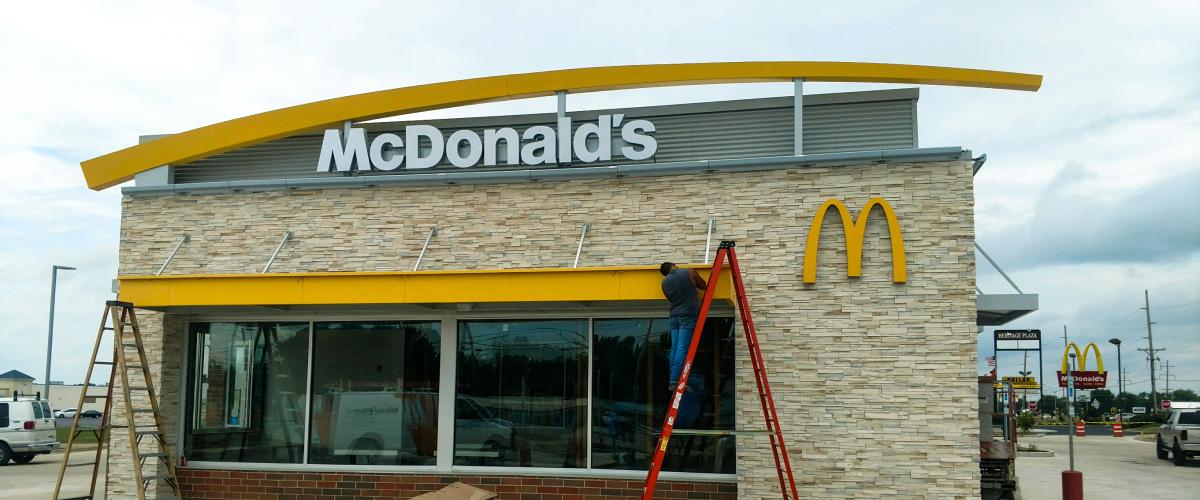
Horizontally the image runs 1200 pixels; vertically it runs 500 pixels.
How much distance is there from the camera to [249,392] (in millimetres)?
13711

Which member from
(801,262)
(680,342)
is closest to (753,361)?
(680,342)

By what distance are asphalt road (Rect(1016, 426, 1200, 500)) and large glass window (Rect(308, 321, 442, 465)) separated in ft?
39.8

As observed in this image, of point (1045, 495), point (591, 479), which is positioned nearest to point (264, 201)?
point (591, 479)

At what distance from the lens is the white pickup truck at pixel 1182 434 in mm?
30344

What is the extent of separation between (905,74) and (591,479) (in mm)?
6264

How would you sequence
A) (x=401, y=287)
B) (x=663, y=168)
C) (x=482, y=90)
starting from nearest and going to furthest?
(x=401, y=287) < (x=663, y=168) < (x=482, y=90)

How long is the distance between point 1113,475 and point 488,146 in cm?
2027

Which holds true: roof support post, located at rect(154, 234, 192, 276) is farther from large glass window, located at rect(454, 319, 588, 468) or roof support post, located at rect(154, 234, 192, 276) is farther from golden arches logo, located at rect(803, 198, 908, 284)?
golden arches logo, located at rect(803, 198, 908, 284)

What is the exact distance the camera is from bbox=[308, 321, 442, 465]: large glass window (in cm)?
1302

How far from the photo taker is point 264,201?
13461mm

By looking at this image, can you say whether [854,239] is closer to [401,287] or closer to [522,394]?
[522,394]

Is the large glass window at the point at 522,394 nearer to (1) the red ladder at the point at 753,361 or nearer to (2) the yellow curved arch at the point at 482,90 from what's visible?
(1) the red ladder at the point at 753,361

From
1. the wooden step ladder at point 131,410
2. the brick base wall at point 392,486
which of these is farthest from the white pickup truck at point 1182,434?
the wooden step ladder at point 131,410

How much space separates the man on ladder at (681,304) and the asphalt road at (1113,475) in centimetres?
1145
